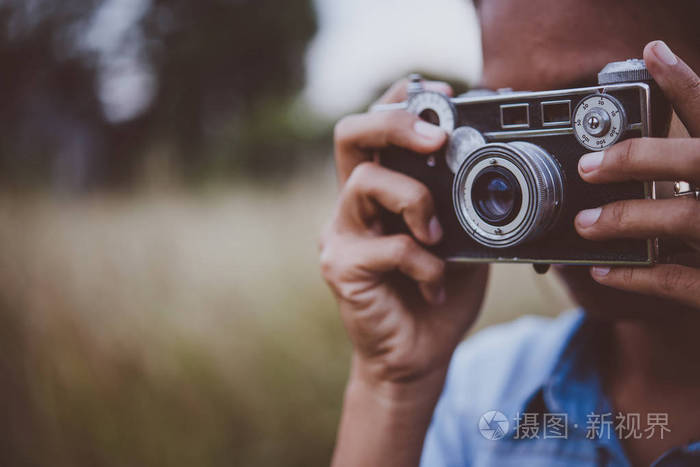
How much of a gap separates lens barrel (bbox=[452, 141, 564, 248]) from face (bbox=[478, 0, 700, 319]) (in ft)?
0.48

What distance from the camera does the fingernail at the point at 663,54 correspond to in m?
0.56

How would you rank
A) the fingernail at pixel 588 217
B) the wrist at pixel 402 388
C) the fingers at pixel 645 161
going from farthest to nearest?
the wrist at pixel 402 388
the fingernail at pixel 588 217
the fingers at pixel 645 161

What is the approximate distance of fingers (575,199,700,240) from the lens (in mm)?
544

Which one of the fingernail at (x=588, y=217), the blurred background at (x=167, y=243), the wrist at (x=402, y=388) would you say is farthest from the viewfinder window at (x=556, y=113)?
the blurred background at (x=167, y=243)

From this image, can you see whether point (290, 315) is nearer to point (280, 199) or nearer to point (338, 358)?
point (338, 358)

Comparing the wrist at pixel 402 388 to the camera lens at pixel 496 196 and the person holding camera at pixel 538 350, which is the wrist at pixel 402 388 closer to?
the person holding camera at pixel 538 350

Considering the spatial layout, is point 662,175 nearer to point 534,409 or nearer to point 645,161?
point 645,161

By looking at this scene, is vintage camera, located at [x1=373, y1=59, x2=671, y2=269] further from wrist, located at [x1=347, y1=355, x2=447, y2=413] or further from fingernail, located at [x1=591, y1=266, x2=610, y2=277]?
wrist, located at [x1=347, y1=355, x2=447, y2=413]

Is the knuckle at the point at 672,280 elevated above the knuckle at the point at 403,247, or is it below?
below

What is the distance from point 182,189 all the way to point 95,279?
0.44 m

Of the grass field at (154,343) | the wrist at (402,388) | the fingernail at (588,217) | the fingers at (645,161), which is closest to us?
the fingers at (645,161)

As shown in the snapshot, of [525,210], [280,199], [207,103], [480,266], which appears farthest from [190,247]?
[525,210]

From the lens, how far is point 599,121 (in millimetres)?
622

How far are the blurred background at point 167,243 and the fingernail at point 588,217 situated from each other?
0.91 m
